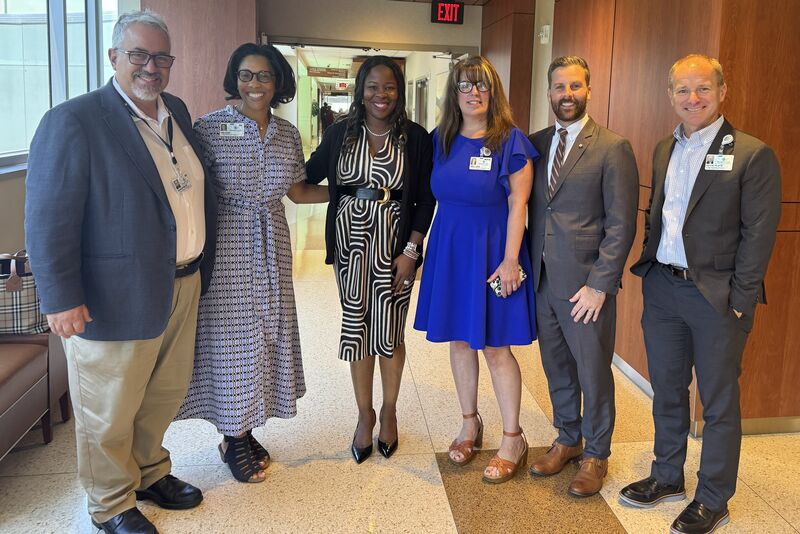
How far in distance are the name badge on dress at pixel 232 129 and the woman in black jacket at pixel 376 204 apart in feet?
1.33

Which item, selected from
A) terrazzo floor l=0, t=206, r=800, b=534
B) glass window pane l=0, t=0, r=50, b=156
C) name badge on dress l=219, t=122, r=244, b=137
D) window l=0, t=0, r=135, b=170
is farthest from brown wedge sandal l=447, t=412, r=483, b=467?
glass window pane l=0, t=0, r=50, b=156

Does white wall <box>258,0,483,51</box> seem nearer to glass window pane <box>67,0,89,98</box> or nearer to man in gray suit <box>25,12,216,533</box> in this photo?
glass window pane <box>67,0,89,98</box>

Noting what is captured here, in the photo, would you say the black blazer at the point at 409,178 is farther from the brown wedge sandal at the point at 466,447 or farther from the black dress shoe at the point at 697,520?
the black dress shoe at the point at 697,520

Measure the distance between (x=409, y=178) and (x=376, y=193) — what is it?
15cm

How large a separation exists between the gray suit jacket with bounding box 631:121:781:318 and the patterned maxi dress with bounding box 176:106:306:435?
1.56 m

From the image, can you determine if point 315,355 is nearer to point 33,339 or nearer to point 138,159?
point 33,339

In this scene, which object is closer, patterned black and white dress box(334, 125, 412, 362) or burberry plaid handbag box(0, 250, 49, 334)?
patterned black and white dress box(334, 125, 412, 362)

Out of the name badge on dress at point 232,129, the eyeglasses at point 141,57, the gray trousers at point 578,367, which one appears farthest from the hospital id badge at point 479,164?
the eyeglasses at point 141,57

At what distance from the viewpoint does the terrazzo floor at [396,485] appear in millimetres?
2416

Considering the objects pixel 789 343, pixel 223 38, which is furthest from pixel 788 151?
pixel 223 38

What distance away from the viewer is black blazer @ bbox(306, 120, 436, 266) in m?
2.66

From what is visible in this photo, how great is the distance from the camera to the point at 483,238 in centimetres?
254

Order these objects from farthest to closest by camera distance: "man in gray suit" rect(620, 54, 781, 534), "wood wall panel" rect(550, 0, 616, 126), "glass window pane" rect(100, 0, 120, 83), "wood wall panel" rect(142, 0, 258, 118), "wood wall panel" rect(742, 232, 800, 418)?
"wood wall panel" rect(142, 0, 258, 118) → "glass window pane" rect(100, 0, 120, 83) → "wood wall panel" rect(550, 0, 616, 126) → "wood wall panel" rect(742, 232, 800, 418) → "man in gray suit" rect(620, 54, 781, 534)

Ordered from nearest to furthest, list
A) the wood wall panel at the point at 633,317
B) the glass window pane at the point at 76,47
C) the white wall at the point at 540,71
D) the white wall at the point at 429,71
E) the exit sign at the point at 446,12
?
the wood wall panel at the point at 633,317 < the glass window pane at the point at 76,47 < the white wall at the point at 540,71 < the exit sign at the point at 446,12 < the white wall at the point at 429,71
